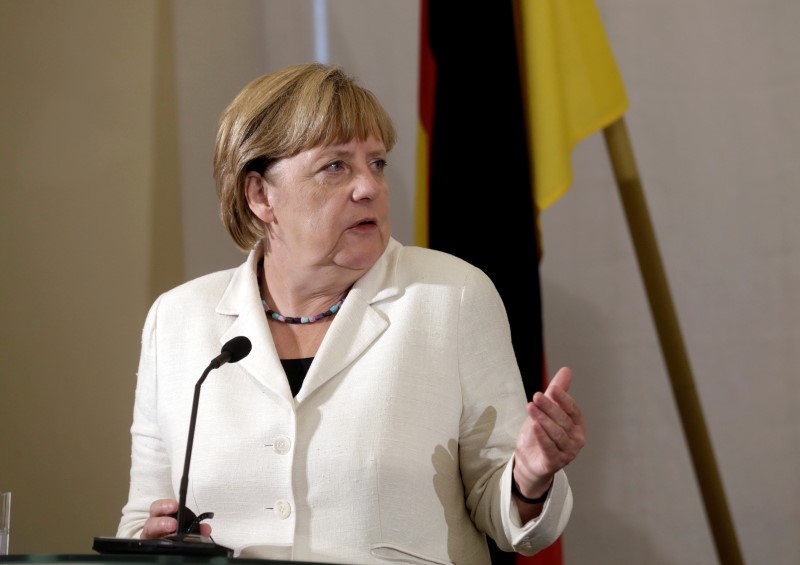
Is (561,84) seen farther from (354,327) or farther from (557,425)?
(557,425)

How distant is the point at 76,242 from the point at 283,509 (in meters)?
1.77

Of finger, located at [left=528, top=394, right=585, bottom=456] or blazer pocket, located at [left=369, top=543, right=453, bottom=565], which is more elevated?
finger, located at [left=528, top=394, right=585, bottom=456]

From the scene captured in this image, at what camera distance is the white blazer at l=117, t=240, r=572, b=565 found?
1750 mm

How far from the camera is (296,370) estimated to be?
6.28 ft

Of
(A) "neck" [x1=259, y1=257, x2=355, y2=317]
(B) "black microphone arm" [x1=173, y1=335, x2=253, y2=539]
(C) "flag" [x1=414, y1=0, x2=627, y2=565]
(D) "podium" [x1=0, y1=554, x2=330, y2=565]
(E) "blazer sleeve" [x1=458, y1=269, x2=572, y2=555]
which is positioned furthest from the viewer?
(C) "flag" [x1=414, y1=0, x2=627, y2=565]

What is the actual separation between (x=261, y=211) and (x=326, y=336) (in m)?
0.33

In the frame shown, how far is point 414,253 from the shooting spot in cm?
204

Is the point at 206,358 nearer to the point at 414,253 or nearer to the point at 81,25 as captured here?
the point at 414,253

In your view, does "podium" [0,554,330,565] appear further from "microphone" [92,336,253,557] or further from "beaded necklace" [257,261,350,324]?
"beaded necklace" [257,261,350,324]

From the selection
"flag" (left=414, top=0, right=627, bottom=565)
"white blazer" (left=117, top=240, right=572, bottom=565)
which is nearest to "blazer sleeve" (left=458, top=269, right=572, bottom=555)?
"white blazer" (left=117, top=240, right=572, bottom=565)

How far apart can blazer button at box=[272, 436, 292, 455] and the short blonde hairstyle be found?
56 centimetres

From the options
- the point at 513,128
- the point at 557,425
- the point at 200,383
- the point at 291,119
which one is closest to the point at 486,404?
the point at 557,425

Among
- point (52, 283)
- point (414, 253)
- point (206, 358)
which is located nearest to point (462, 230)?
point (414, 253)

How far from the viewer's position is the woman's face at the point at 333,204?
192cm
